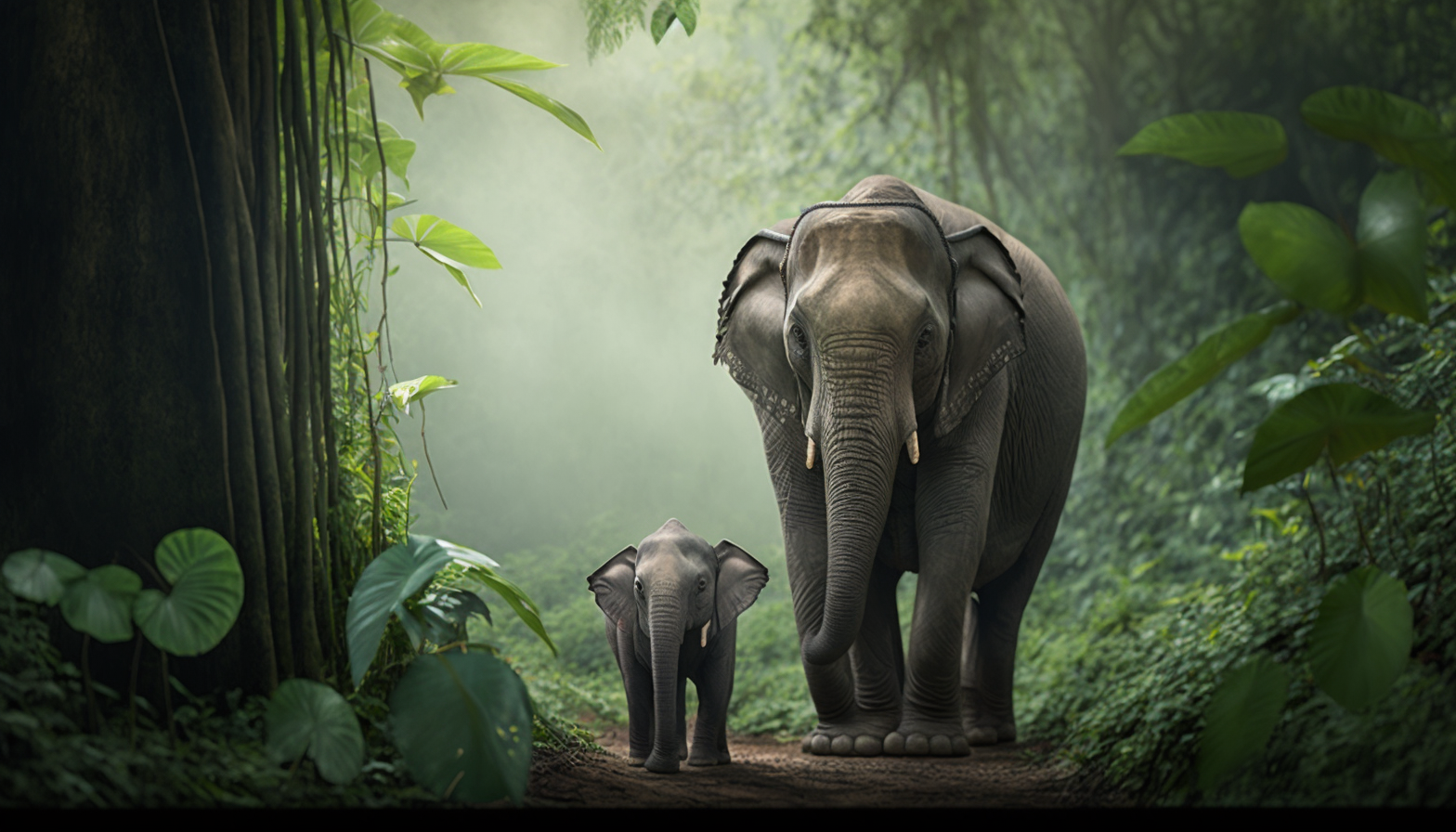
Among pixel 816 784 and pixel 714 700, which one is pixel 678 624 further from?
pixel 816 784

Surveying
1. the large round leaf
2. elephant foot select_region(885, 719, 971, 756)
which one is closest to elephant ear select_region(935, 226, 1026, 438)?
elephant foot select_region(885, 719, 971, 756)

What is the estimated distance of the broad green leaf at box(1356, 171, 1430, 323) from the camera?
262 centimetres

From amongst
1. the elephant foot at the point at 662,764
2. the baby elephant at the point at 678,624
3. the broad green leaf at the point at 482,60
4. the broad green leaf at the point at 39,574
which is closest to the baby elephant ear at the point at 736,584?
the baby elephant at the point at 678,624

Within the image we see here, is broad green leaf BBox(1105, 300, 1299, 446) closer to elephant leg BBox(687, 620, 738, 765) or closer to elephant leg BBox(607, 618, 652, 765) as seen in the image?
elephant leg BBox(687, 620, 738, 765)

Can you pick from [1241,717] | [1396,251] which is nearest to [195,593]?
[1241,717]

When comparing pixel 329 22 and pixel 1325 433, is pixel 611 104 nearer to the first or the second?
pixel 329 22

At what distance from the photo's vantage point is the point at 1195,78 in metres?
8.52

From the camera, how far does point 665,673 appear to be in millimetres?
4355

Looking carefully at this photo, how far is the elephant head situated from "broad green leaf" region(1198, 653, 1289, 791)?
131 cm

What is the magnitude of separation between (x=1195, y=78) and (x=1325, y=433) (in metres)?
6.60

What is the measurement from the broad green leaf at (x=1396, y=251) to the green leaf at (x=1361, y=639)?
2.16 feet

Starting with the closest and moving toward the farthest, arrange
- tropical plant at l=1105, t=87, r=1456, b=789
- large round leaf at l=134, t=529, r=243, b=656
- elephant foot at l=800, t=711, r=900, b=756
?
large round leaf at l=134, t=529, r=243, b=656 → tropical plant at l=1105, t=87, r=1456, b=789 → elephant foot at l=800, t=711, r=900, b=756

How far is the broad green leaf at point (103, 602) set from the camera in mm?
2297

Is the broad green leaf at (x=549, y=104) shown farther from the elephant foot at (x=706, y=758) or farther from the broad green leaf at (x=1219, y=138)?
the elephant foot at (x=706, y=758)
